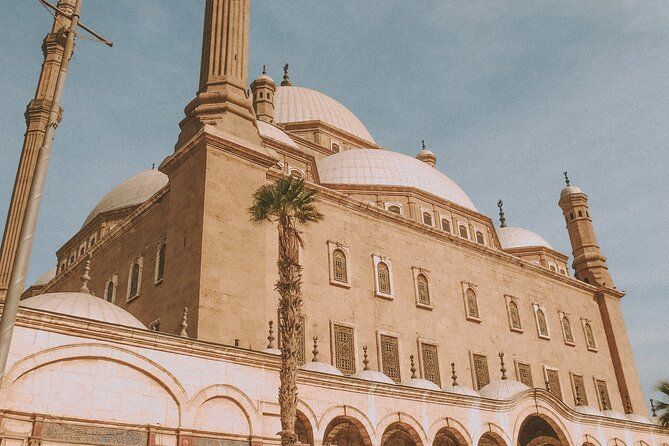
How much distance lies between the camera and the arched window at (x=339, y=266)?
760 inches

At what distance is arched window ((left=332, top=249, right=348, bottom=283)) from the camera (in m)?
19.3

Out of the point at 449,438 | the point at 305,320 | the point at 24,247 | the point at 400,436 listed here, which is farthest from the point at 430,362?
the point at 24,247

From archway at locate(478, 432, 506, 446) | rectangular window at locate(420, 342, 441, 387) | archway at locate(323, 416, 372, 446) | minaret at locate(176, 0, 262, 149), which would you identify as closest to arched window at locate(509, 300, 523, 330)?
rectangular window at locate(420, 342, 441, 387)

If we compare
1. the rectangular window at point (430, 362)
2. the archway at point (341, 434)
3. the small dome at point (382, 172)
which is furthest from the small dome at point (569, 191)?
the archway at point (341, 434)

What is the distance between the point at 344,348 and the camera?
18484 mm

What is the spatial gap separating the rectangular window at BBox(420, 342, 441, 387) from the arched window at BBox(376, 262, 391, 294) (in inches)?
85.7

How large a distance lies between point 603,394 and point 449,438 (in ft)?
40.5

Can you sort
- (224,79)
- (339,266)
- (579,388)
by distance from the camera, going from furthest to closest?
1. (579,388)
2. (339,266)
3. (224,79)

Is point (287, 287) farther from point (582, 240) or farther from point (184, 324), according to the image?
point (582, 240)

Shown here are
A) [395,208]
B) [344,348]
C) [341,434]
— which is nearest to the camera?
[341,434]

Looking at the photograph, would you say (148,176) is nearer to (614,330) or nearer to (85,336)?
(85,336)

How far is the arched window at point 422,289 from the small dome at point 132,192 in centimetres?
1320

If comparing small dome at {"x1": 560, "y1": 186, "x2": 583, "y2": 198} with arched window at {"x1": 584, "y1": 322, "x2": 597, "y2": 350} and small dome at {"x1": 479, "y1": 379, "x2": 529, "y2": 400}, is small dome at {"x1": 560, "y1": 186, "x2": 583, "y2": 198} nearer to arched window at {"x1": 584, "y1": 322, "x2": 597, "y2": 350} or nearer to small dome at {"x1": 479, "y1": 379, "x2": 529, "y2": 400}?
arched window at {"x1": 584, "y1": 322, "x2": 597, "y2": 350}

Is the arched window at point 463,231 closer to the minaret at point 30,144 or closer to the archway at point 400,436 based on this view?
the archway at point 400,436
